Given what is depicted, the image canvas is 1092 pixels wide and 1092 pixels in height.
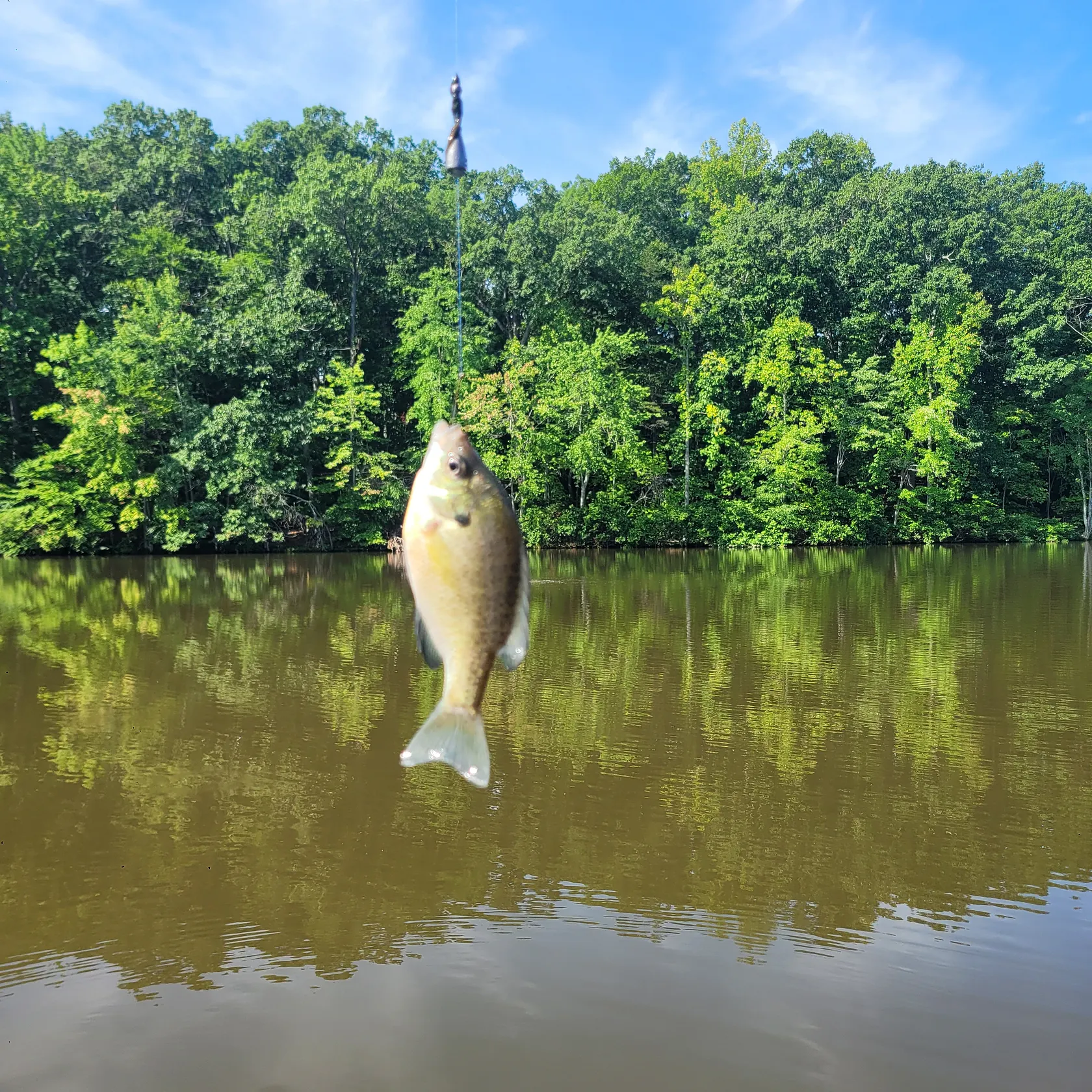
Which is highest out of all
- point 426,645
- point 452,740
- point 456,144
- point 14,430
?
point 14,430

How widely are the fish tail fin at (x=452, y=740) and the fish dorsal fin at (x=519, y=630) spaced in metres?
0.12

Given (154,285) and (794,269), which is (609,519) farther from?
(154,285)

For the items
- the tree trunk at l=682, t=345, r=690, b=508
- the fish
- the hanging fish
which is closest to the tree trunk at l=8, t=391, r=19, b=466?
the tree trunk at l=682, t=345, r=690, b=508

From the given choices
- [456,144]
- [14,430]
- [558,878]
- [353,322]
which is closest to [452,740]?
[456,144]

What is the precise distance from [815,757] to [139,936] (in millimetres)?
6262

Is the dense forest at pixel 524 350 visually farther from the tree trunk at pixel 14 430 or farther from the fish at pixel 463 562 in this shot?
the fish at pixel 463 562

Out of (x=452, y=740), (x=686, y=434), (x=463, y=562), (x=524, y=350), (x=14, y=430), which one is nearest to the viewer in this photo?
(x=463, y=562)

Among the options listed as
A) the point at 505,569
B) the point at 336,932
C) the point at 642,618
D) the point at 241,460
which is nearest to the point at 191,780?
the point at 336,932

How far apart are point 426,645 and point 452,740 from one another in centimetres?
19

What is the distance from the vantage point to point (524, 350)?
126 feet

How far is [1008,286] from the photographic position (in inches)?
1857

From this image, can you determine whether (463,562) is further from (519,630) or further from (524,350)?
(524,350)

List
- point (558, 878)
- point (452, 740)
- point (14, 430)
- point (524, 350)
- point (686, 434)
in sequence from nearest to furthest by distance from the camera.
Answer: point (452, 740)
point (558, 878)
point (14, 430)
point (524, 350)
point (686, 434)

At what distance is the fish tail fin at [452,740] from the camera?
5.22ft
